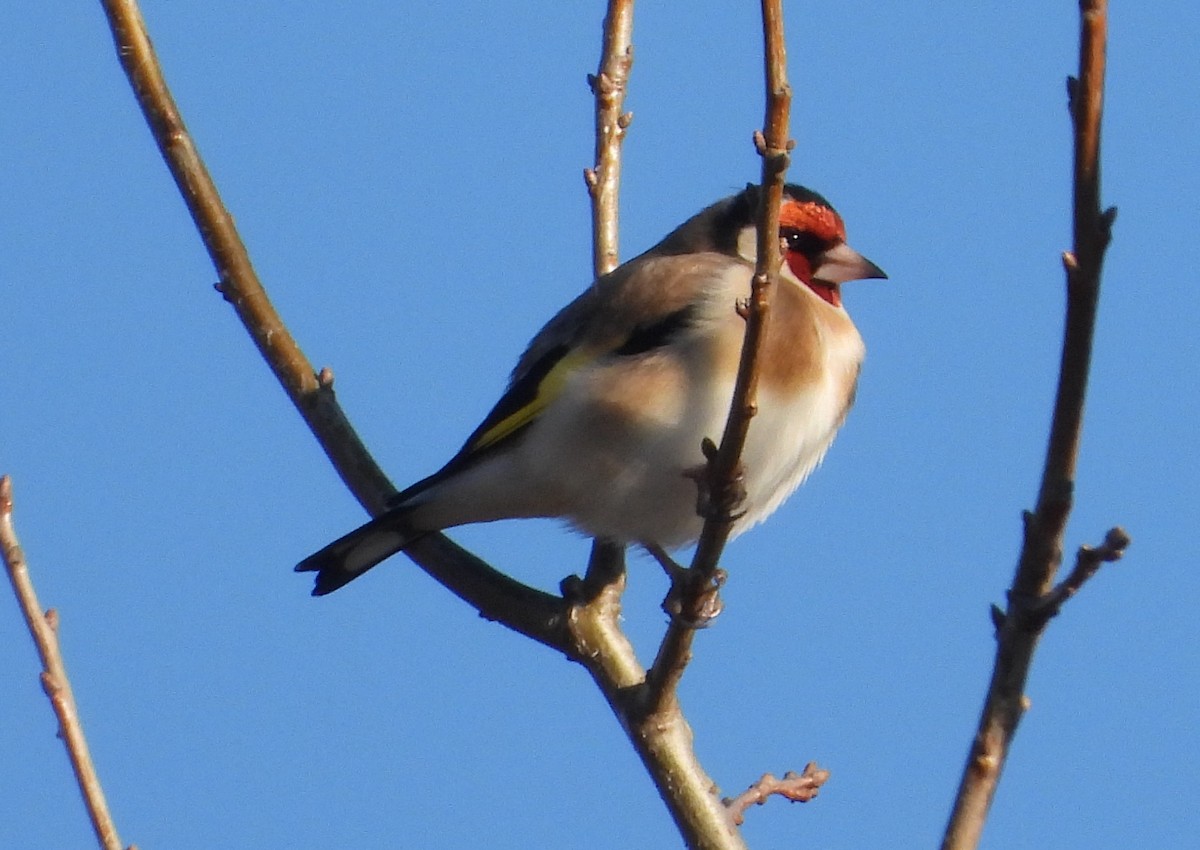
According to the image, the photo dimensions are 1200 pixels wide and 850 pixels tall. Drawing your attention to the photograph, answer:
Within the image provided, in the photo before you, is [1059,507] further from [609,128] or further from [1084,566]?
[609,128]

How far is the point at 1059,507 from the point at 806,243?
148 inches

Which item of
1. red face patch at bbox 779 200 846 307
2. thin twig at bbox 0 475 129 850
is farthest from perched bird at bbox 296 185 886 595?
thin twig at bbox 0 475 129 850

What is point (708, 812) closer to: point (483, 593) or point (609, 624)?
point (609, 624)

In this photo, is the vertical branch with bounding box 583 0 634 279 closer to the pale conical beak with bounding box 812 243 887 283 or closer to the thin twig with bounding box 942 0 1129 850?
the pale conical beak with bounding box 812 243 887 283

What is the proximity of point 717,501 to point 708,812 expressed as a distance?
0.81 meters

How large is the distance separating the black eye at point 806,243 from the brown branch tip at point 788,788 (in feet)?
6.91

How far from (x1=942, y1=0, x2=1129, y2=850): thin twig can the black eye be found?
359 cm

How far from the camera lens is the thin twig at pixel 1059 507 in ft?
6.47

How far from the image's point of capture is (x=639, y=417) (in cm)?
483

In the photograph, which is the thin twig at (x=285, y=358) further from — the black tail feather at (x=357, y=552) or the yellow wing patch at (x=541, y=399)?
the yellow wing patch at (x=541, y=399)

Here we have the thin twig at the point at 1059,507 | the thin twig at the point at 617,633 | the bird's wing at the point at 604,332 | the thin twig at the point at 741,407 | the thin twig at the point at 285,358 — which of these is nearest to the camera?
the thin twig at the point at 1059,507

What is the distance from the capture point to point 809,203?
5875mm

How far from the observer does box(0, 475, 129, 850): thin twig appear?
2.67m

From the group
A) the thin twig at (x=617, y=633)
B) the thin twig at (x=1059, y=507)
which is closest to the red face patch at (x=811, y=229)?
the thin twig at (x=617, y=633)
